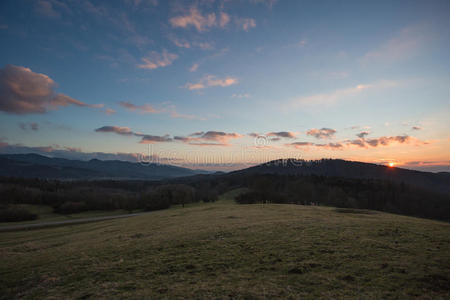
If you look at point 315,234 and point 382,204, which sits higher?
point 315,234

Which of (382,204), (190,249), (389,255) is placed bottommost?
(382,204)

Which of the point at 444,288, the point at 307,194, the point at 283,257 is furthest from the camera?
the point at 307,194

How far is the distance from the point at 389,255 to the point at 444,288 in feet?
12.9

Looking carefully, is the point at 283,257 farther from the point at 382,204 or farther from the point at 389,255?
the point at 382,204

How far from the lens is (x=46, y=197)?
10306cm

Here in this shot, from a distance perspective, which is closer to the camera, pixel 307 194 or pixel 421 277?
pixel 421 277

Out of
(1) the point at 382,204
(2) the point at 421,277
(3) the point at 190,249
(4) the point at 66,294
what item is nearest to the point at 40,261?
(4) the point at 66,294

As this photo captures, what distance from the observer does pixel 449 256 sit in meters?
11.5

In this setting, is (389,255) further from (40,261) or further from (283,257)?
(40,261)

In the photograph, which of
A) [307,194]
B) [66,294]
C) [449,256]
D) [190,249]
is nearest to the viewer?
[66,294]

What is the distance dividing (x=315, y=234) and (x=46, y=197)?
129545mm

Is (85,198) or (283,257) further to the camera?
(85,198)

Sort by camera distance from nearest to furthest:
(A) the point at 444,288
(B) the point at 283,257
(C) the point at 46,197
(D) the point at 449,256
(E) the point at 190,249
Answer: (A) the point at 444,288
(D) the point at 449,256
(B) the point at 283,257
(E) the point at 190,249
(C) the point at 46,197

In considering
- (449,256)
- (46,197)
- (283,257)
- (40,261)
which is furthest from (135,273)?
(46,197)
